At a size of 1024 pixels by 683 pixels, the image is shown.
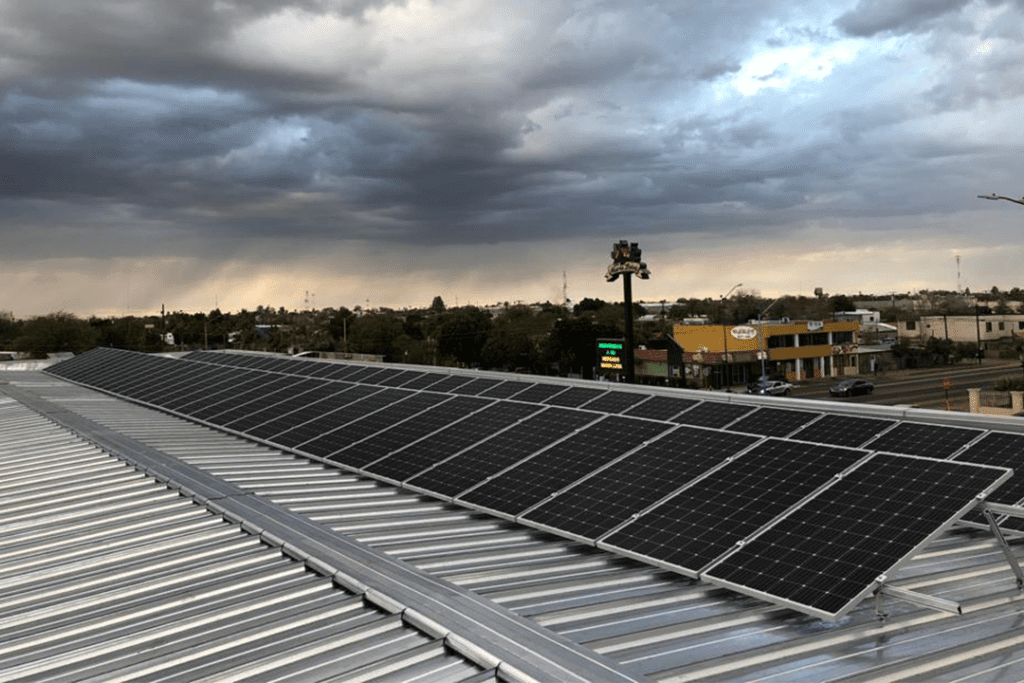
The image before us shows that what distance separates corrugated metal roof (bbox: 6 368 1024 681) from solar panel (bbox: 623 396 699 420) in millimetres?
6130

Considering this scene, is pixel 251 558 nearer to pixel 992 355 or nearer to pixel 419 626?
pixel 419 626

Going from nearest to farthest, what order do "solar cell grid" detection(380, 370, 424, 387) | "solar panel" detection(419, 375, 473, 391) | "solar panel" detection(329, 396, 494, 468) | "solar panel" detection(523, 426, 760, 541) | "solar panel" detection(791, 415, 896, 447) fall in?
"solar panel" detection(523, 426, 760, 541), "solar panel" detection(791, 415, 896, 447), "solar panel" detection(329, 396, 494, 468), "solar panel" detection(419, 375, 473, 391), "solar cell grid" detection(380, 370, 424, 387)

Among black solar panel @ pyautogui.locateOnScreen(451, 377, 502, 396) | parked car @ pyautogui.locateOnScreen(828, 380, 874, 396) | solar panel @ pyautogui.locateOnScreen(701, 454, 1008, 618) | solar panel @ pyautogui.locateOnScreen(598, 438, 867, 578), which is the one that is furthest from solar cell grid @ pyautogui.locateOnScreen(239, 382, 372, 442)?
parked car @ pyautogui.locateOnScreen(828, 380, 874, 396)

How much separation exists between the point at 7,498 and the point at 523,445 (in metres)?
10.1

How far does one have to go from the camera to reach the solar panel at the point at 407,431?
1919 centimetres

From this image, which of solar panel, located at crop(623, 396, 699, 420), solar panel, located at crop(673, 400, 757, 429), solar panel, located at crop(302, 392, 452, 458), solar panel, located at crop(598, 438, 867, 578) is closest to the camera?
solar panel, located at crop(598, 438, 867, 578)

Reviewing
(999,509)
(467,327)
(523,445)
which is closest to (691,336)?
(467,327)

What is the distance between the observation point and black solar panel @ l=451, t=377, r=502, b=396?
2530 centimetres

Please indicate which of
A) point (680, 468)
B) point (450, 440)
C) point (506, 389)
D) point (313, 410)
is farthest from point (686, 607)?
point (313, 410)

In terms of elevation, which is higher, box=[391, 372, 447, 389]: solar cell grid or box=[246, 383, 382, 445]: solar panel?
box=[391, 372, 447, 389]: solar cell grid

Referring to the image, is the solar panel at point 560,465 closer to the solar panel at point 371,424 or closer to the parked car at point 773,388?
the solar panel at point 371,424

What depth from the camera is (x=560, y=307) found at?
180625 millimetres

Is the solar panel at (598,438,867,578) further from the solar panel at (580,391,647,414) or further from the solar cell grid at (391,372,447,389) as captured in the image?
the solar cell grid at (391,372,447,389)

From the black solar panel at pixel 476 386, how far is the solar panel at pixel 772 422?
9.57 meters
